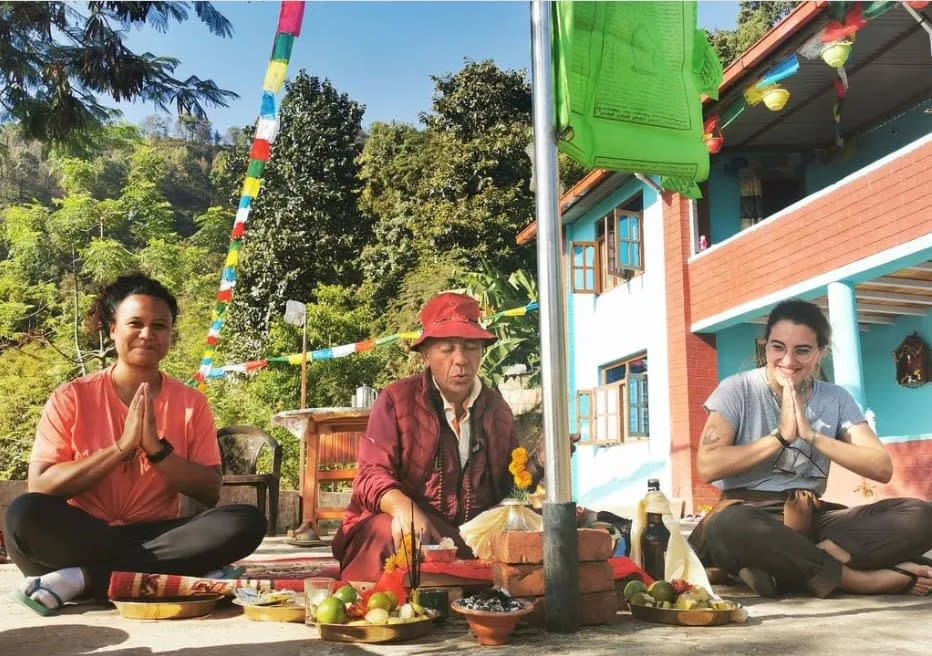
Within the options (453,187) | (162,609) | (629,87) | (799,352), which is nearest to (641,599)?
(799,352)

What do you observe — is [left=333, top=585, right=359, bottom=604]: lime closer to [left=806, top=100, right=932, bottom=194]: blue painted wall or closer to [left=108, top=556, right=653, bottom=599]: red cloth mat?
[left=108, top=556, right=653, bottom=599]: red cloth mat

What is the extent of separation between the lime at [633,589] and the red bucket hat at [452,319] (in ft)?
3.36

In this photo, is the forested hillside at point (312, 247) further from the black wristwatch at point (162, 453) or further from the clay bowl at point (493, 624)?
the clay bowl at point (493, 624)

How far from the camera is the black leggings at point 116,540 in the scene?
2.92m

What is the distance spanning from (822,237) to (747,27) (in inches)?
534

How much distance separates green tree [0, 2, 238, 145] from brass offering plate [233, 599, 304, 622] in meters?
3.64

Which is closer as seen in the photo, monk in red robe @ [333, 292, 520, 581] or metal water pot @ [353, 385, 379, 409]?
monk in red robe @ [333, 292, 520, 581]

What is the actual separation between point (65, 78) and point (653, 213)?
25.1 feet

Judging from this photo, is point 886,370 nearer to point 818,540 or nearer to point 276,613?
point 818,540

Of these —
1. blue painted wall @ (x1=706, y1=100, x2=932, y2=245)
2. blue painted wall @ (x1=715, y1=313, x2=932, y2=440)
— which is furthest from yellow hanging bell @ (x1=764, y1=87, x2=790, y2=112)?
blue painted wall @ (x1=715, y1=313, x2=932, y2=440)

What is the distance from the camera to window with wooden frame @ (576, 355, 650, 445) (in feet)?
37.8

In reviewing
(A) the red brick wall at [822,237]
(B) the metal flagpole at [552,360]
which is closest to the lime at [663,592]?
(B) the metal flagpole at [552,360]

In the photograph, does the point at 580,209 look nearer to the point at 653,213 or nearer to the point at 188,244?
the point at 653,213

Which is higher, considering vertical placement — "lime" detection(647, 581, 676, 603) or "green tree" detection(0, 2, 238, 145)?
"green tree" detection(0, 2, 238, 145)
